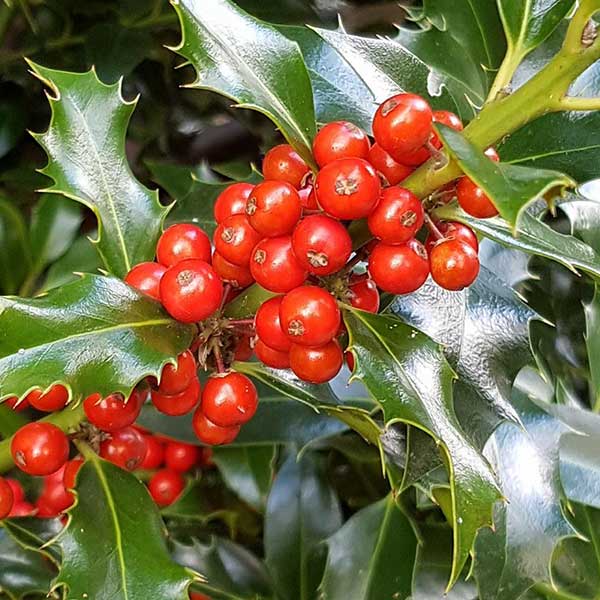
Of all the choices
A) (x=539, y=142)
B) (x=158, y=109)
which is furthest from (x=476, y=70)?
(x=158, y=109)

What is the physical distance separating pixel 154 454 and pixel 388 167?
0.63 m

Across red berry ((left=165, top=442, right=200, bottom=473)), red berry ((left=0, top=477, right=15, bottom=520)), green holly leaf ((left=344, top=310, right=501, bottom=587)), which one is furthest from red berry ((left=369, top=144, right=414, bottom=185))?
red berry ((left=165, top=442, right=200, bottom=473))

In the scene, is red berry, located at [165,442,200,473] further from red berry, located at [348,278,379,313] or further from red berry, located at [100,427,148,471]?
red berry, located at [348,278,379,313]

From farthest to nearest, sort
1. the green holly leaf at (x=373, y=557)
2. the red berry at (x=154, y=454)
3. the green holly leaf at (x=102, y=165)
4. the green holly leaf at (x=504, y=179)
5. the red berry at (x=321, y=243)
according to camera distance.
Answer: the red berry at (x=154, y=454) < the green holly leaf at (x=373, y=557) < the green holly leaf at (x=102, y=165) < the red berry at (x=321, y=243) < the green holly leaf at (x=504, y=179)

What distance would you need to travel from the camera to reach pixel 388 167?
55 centimetres

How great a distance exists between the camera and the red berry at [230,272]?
61cm

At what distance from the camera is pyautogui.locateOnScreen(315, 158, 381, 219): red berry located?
49cm

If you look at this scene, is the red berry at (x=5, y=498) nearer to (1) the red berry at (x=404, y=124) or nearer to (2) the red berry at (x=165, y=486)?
(2) the red berry at (x=165, y=486)

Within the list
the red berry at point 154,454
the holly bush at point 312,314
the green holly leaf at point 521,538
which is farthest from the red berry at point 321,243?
the red berry at point 154,454

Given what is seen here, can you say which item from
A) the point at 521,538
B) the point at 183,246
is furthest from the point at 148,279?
the point at 521,538

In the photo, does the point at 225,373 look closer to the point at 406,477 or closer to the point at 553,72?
the point at 406,477

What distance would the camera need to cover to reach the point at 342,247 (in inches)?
20.3

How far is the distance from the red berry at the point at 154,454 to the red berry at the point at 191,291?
49 cm

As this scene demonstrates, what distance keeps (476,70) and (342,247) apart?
1.56ft
